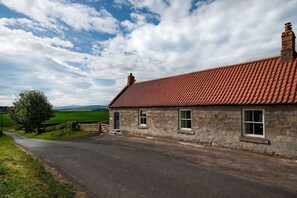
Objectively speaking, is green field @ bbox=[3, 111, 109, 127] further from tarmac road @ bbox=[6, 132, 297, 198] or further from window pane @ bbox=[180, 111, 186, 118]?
tarmac road @ bbox=[6, 132, 297, 198]

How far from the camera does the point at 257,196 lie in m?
6.57

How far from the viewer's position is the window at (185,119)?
57.7ft

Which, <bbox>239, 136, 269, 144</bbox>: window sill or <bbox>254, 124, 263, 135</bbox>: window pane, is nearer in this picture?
<bbox>239, 136, 269, 144</bbox>: window sill

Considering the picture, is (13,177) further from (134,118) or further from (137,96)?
(137,96)

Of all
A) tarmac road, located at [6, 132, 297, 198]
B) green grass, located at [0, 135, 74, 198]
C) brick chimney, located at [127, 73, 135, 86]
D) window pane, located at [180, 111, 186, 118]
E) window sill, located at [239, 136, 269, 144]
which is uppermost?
brick chimney, located at [127, 73, 135, 86]

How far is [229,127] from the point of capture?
1447cm

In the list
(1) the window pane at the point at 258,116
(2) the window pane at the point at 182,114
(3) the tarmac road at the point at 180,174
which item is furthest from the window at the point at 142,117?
(1) the window pane at the point at 258,116

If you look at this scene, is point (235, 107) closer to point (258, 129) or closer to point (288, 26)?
point (258, 129)

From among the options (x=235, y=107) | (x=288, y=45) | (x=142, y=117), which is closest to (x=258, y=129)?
(x=235, y=107)

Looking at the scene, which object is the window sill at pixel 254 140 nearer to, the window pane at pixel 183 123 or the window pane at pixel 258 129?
the window pane at pixel 258 129

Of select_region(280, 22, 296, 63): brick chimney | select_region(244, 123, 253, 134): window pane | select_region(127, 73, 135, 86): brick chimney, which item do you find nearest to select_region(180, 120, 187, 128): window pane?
select_region(244, 123, 253, 134): window pane

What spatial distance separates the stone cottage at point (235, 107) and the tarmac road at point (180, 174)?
59.1 inches

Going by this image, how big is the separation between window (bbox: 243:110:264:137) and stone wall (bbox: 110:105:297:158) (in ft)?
1.10

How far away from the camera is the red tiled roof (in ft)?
42.9
